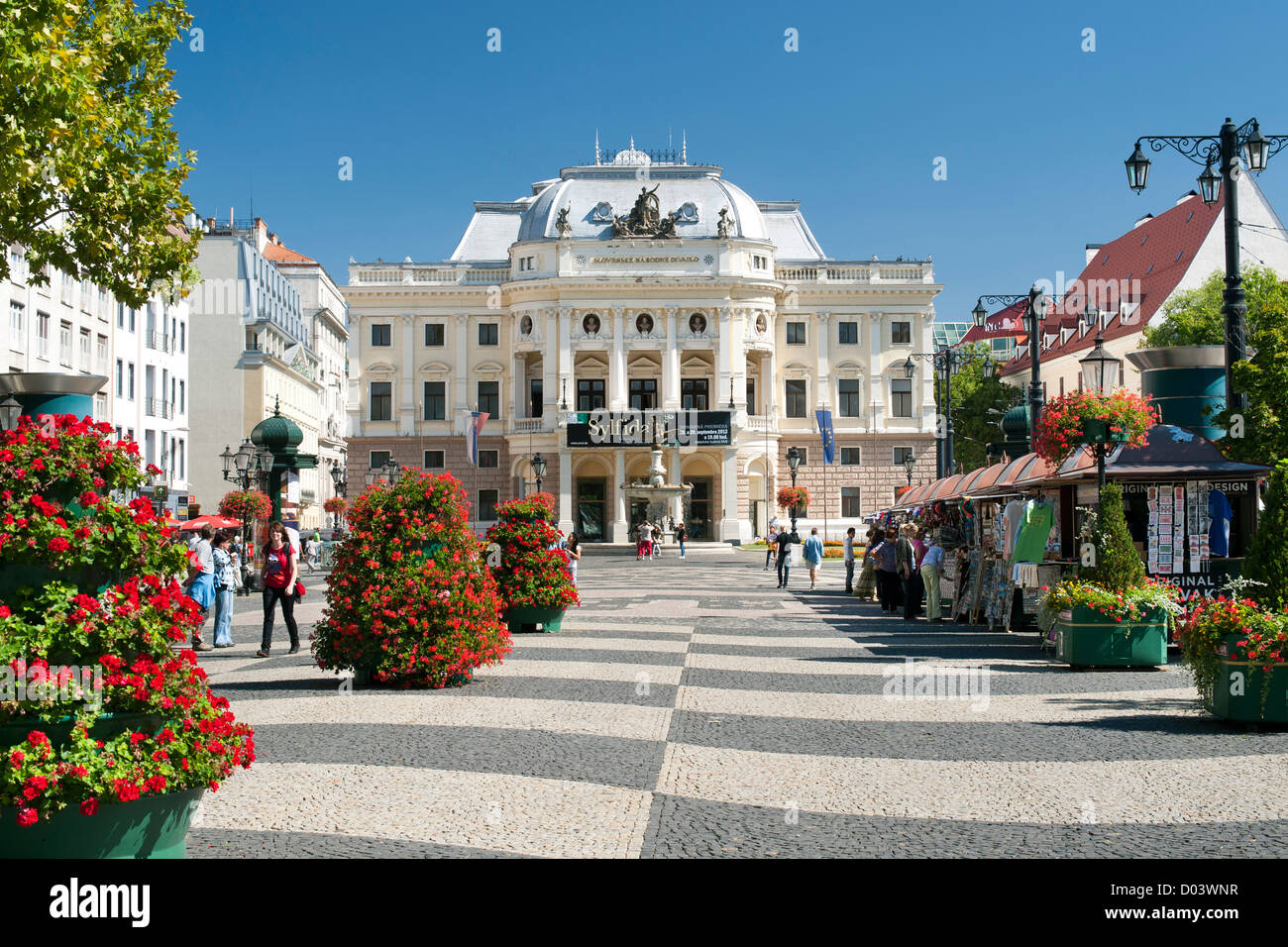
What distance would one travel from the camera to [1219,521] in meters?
16.1

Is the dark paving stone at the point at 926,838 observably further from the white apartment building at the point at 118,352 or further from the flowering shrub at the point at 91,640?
the white apartment building at the point at 118,352

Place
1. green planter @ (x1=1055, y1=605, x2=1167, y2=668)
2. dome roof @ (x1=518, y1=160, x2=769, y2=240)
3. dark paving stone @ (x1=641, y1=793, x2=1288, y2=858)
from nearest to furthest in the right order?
dark paving stone @ (x1=641, y1=793, x2=1288, y2=858) < green planter @ (x1=1055, y1=605, x2=1167, y2=668) < dome roof @ (x1=518, y1=160, x2=769, y2=240)

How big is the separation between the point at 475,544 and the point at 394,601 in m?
1.24

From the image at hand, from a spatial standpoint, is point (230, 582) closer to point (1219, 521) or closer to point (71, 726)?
point (71, 726)

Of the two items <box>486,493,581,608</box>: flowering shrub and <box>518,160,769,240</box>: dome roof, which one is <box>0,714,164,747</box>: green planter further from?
<box>518,160,769,240</box>: dome roof

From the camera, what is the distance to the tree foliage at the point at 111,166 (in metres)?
13.2

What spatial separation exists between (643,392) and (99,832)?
2830 inches

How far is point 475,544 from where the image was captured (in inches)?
551

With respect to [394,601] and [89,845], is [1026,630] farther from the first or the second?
[89,845]

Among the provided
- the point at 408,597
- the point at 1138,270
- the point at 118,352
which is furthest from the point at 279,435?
the point at 1138,270

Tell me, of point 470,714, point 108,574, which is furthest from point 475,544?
point 108,574

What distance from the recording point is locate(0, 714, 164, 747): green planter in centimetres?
559

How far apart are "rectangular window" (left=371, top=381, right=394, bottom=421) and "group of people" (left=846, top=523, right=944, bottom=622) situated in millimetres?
54115

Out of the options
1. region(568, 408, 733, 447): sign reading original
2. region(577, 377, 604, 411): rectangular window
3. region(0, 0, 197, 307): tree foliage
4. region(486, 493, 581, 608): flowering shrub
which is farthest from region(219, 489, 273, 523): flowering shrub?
region(577, 377, 604, 411): rectangular window
